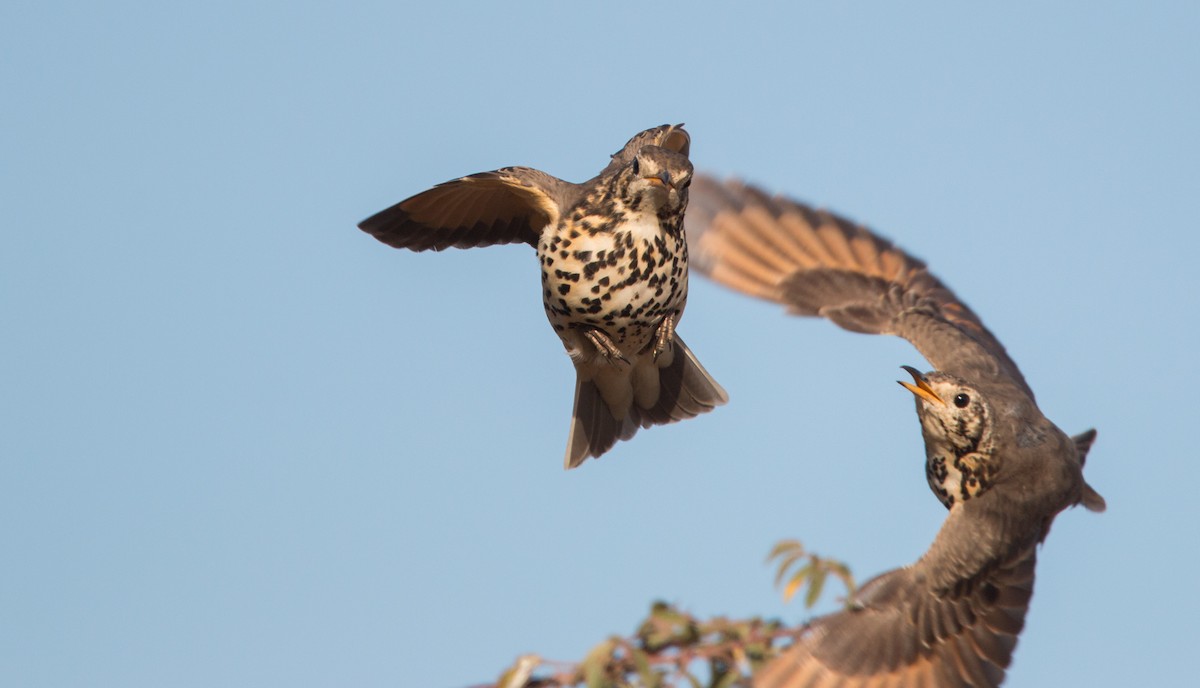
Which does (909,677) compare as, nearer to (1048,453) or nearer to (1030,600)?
(1030,600)

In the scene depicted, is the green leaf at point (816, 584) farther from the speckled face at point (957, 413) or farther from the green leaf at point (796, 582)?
the speckled face at point (957, 413)

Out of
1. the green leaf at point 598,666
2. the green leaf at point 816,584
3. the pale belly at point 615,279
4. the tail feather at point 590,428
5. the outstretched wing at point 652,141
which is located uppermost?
the outstretched wing at point 652,141

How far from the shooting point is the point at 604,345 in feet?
27.5

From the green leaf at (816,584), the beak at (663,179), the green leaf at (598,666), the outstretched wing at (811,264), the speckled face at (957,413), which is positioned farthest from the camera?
the outstretched wing at (811,264)

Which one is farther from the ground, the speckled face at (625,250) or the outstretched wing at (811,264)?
the outstretched wing at (811,264)

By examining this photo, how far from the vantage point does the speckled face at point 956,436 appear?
7824mm

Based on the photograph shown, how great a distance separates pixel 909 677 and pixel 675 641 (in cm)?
325

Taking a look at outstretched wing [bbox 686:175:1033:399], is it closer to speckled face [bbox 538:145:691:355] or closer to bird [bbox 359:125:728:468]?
bird [bbox 359:125:728:468]

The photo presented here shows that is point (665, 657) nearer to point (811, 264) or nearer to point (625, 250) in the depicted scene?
point (625, 250)

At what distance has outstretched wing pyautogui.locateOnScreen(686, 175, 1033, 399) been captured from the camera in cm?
995

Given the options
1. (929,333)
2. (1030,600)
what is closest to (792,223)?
(929,333)

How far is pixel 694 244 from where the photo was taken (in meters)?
10.1

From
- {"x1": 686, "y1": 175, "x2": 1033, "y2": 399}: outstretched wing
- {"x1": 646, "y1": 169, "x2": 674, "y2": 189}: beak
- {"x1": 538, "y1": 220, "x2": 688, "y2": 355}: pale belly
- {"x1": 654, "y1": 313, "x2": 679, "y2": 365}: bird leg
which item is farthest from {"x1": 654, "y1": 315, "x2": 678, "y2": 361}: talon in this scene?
{"x1": 686, "y1": 175, "x2": 1033, "y2": 399}: outstretched wing

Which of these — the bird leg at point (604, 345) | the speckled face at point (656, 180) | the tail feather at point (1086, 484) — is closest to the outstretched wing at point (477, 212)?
the speckled face at point (656, 180)
